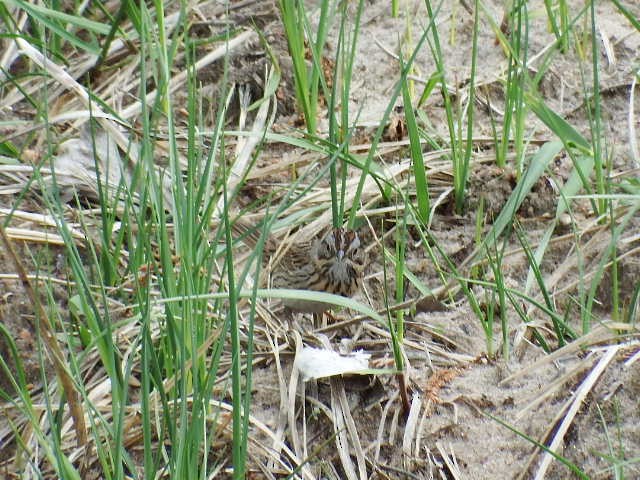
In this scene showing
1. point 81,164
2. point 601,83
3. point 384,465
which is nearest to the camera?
point 384,465

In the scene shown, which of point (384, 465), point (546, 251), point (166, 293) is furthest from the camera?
point (546, 251)

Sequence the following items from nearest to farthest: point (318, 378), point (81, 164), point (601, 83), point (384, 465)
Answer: point (384, 465) < point (318, 378) < point (81, 164) < point (601, 83)

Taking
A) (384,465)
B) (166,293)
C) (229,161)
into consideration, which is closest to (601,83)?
(229,161)

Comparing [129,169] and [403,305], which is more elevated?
[129,169]

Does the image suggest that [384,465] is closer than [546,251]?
Yes

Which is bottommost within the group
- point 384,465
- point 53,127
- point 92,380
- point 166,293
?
point 384,465

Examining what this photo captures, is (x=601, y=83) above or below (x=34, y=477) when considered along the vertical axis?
above

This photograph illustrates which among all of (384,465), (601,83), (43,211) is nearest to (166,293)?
(384,465)

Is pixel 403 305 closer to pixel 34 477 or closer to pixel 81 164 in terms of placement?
pixel 34 477

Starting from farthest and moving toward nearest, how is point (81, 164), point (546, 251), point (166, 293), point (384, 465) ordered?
point (81, 164) → point (546, 251) → point (384, 465) → point (166, 293)
